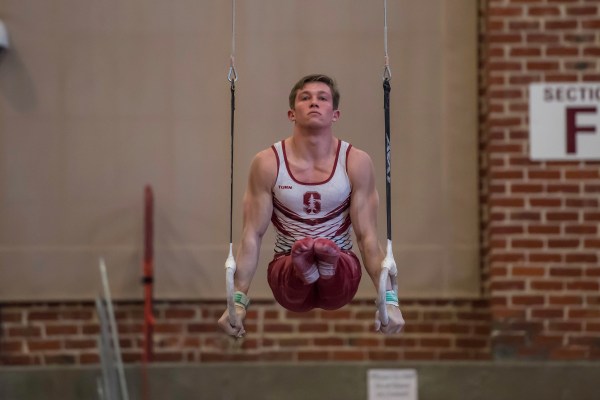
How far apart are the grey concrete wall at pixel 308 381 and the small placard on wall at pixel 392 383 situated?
3 centimetres

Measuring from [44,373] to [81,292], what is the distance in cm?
52

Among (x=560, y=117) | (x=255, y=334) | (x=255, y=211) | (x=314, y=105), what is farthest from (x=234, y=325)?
(x=560, y=117)

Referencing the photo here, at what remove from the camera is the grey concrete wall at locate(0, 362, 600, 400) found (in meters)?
7.40

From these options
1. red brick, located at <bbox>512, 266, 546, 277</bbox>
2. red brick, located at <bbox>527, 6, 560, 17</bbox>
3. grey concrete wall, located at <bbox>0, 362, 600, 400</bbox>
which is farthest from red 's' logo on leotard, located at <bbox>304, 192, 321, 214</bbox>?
red brick, located at <bbox>527, 6, 560, 17</bbox>

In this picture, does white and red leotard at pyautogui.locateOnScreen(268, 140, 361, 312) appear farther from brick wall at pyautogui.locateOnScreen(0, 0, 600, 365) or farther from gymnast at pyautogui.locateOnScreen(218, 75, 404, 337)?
brick wall at pyautogui.locateOnScreen(0, 0, 600, 365)

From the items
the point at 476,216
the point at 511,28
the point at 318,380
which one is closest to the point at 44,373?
the point at 318,380

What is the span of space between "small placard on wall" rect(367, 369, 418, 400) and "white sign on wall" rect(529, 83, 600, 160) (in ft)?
4.83

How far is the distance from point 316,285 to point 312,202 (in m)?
0.33

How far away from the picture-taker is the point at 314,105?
203 inches

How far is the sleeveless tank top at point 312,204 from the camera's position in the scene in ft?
17.1

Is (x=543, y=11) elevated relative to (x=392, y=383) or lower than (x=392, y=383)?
elevated

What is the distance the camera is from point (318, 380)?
24.5 ft

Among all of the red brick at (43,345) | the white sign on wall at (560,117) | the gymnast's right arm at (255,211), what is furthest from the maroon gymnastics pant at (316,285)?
the red brick at (43,345)

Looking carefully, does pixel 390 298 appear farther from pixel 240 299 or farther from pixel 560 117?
pixel 560 117
